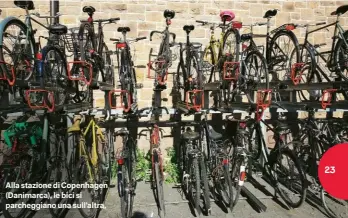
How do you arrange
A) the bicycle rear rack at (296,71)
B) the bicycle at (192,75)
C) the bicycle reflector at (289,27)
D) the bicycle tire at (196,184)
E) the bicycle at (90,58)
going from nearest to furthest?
the bicycle tire at (196,184)
the bicycle at (90,58)
the bicycle at (192,75)
the bicycle rear rack at (296,71)
the bicycle reflector at (289,27)

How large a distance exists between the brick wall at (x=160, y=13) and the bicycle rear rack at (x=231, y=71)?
1964mm

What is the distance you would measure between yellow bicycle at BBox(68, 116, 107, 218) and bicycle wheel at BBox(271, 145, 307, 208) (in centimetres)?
304

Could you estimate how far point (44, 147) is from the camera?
462 cm

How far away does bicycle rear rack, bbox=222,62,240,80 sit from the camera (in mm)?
4580

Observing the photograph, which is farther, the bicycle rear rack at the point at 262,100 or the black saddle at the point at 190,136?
the black saddle at the point at 190,136

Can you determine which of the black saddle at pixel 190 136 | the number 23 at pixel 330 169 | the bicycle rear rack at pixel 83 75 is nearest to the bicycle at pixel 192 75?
the black saddle at pixel 190 136

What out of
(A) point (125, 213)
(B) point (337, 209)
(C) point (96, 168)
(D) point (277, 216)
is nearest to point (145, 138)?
(C) point (96, 168)

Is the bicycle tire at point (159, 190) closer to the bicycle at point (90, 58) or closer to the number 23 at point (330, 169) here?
the bicycle at point (90, 58)

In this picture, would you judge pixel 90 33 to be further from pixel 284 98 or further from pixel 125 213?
pixel 284 98

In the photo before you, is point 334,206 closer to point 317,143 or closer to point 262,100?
point 317,143

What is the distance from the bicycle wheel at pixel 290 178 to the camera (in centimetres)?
442

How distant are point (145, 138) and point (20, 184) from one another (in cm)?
276

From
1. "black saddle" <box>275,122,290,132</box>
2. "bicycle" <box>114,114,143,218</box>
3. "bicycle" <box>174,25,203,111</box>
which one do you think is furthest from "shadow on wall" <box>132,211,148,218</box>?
"black saddle" <box>275,122,290,132</box>

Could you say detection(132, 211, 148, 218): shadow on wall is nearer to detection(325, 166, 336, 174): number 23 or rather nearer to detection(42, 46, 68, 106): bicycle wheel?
detection(42, 46, 68, 106): bicycle wheel
